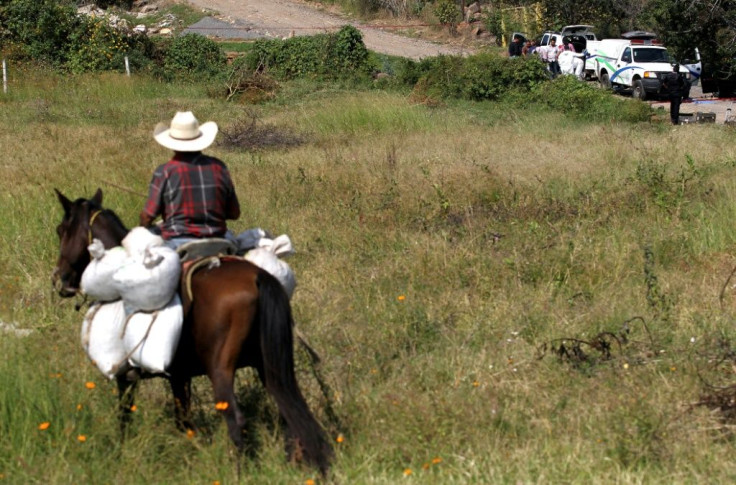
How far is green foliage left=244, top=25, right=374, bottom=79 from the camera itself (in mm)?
30281

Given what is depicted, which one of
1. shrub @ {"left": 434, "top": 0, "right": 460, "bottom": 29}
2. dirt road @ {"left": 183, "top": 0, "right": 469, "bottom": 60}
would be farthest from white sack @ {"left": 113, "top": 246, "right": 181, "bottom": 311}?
shrub @ {"left": 434, "top": 0, "right": 460, "bottom": 29}

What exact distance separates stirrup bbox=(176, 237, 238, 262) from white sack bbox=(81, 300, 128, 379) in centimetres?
49

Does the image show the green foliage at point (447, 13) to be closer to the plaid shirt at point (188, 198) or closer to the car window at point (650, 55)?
the car window at point (650, 55)

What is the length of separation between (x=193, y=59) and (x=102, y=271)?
26124 millimetres

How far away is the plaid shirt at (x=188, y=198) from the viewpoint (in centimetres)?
591

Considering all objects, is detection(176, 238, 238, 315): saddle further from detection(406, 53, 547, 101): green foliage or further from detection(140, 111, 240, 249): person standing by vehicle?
detection(406, 53, 547, 101): green foliage

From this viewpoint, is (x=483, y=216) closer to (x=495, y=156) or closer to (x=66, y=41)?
(x=495, y=156)

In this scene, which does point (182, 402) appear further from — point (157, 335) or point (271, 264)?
point (271, 264)

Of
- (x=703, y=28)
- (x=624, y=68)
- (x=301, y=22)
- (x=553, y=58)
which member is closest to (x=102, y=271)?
(x=703, y=28)

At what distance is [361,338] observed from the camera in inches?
309

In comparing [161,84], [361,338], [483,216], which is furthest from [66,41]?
[361,338]

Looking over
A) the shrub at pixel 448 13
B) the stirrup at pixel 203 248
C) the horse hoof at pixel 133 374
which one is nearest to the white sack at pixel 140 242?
the stirrup at pixel 203 248

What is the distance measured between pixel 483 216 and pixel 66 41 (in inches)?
871

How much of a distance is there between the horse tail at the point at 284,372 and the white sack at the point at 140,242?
646mm
